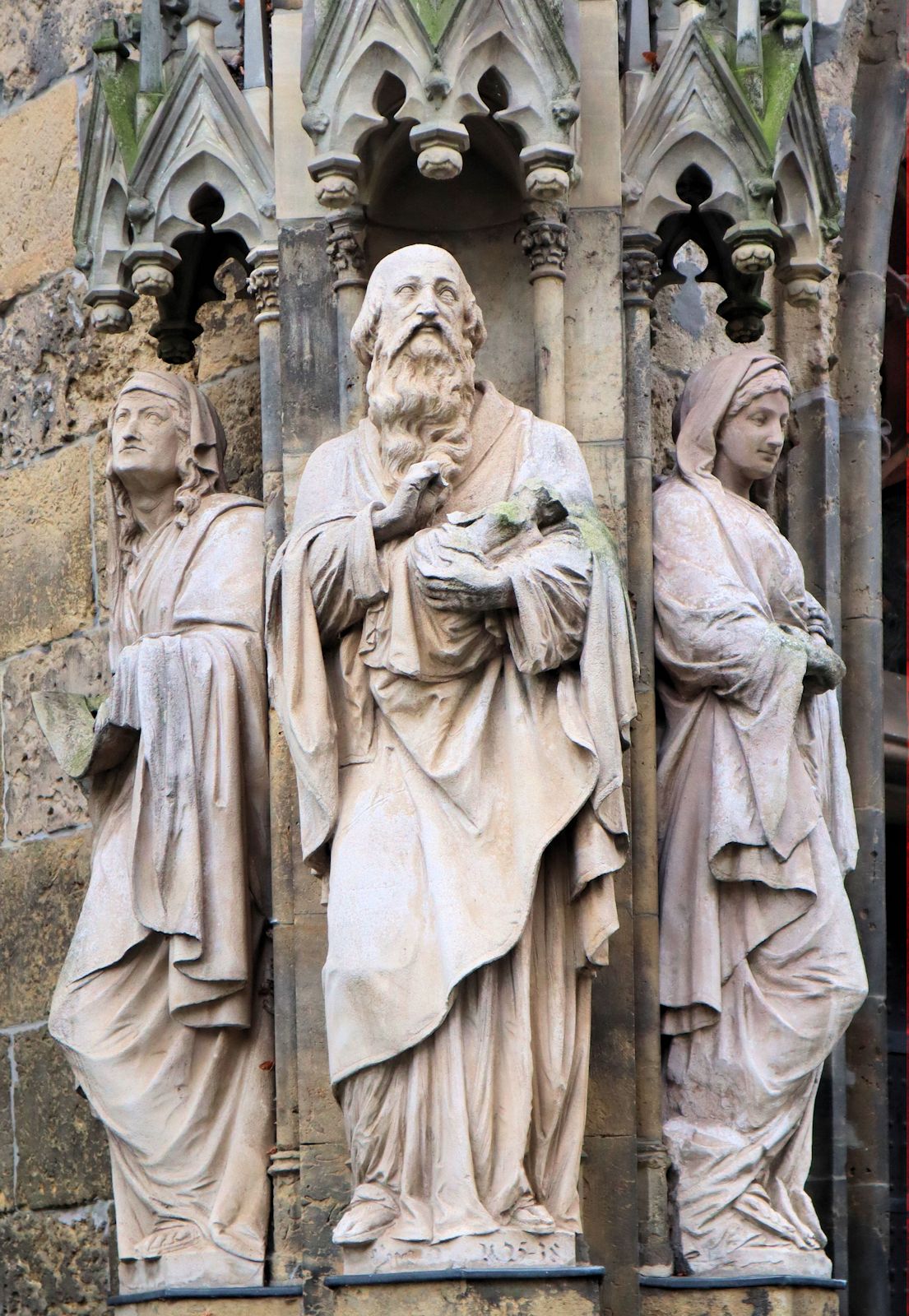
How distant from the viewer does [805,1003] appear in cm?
774

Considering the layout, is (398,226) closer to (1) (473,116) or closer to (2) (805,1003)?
(1) (473,116)

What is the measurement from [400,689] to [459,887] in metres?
0.48

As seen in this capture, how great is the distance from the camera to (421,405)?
24.5 feet

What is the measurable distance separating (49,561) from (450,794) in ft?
9.59

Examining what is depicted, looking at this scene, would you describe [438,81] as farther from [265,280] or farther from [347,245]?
[265,280]

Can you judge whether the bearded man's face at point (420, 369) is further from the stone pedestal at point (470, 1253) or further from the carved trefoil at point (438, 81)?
the stone pedestal at point (470, 1253)

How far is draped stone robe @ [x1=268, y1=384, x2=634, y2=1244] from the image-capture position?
7.11 meters

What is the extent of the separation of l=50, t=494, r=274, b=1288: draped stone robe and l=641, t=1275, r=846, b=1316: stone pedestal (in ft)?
3.06

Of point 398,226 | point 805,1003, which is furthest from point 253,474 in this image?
point 805,1003

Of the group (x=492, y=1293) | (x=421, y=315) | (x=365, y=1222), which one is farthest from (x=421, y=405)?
(x=492, y=1293)

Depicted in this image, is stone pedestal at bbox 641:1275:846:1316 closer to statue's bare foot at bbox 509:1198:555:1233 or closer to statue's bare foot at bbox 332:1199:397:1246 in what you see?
statue's bare foot at bbox 509:1198:555:1233

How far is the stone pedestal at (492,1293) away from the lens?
22.8 feet

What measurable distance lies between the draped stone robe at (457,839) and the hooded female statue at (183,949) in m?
0.48

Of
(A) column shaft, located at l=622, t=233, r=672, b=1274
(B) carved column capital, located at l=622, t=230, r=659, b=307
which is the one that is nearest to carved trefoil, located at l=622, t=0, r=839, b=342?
(B) carved column capital, located at l=622, t=230, r=659, b=307
